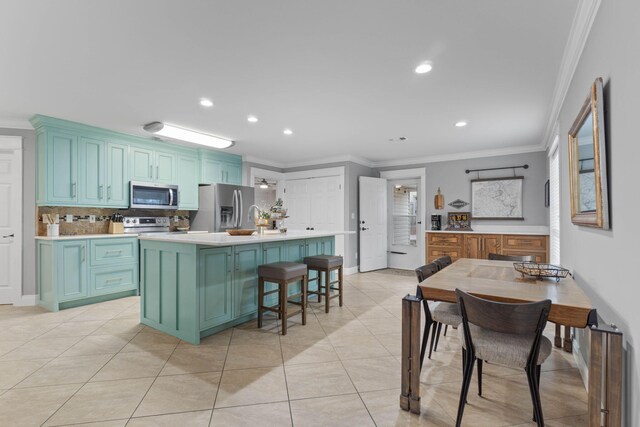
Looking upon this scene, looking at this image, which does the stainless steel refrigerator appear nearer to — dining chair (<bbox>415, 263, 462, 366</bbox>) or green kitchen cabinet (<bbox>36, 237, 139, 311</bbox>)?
green kitchen cabinet (<bbox>36, 237, 139, 311</bbox>)

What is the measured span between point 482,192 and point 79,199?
248 inches

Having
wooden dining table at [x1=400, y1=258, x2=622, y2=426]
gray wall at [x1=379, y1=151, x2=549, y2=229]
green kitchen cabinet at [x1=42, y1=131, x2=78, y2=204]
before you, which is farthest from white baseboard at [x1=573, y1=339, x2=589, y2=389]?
green kitchen cabinet at [x1=42, y1=131, x2=78, y2=204]

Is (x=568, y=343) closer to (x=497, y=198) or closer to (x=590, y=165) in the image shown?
(x=590, y=165)

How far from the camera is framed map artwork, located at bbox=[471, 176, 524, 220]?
5371 millimetres

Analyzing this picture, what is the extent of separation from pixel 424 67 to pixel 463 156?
373cm

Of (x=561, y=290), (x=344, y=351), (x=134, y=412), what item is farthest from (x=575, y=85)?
(x=134, y=412)

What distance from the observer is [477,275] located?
89.4 inches

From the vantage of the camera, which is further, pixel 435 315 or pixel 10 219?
pixel 10 219

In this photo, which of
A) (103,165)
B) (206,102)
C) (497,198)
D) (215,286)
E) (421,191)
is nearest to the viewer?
(215,286)

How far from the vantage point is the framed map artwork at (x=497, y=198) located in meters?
5.37

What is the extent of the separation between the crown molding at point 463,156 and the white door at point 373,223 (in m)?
0.42

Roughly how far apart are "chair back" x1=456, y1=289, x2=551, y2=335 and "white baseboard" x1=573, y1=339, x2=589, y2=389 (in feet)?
3.20

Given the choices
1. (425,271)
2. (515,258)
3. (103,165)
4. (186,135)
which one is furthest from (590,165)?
(103,165)

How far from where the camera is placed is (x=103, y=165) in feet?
14.3
